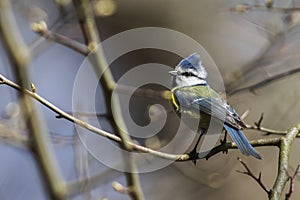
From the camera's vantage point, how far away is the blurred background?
319cm

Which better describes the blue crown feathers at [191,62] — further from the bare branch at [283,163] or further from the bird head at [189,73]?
the bare branch at [283,163]

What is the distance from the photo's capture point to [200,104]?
312 centimetres

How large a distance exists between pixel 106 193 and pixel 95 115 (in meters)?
0.75

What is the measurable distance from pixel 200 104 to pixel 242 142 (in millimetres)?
577

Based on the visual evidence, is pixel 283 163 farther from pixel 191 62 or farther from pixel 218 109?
pixel 191 62

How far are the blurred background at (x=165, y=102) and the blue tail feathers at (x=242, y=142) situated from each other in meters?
0.48

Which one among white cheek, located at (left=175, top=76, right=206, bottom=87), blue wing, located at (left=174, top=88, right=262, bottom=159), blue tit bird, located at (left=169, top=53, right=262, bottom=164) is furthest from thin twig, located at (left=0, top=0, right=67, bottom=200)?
white cheek, located at (left=175, top=76, right=206, bottom=87)

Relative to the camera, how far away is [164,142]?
3668mm

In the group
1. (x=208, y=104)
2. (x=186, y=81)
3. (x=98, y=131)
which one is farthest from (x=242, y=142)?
(x=186, y=81)

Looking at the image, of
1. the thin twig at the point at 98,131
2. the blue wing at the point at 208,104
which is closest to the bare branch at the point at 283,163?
the thin twig at the point at 98,131

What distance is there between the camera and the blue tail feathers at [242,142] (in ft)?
8.31

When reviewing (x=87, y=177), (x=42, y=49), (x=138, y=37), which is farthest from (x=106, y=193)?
(x=138, y=37)

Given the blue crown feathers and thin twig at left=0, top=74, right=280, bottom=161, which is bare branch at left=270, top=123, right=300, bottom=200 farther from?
the blue crown feathers

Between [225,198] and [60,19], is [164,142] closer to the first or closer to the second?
[60,19]
